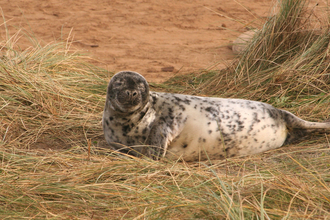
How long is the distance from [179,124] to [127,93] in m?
0.50

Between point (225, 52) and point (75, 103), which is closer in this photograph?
point (75, 103)

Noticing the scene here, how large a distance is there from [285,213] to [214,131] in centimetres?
130

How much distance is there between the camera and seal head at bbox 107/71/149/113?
318 cm

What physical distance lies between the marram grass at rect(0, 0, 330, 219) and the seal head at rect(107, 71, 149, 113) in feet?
1.18

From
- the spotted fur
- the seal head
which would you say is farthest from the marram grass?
the seal head

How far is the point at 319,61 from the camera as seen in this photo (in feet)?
15.4

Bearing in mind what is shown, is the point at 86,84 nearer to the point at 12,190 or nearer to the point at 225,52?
the point at 12,190

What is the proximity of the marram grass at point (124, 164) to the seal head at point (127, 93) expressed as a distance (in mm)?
358

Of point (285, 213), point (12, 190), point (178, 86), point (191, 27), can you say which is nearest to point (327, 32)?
point (178, 86)

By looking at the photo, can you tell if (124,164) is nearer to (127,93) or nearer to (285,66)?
(127,93)

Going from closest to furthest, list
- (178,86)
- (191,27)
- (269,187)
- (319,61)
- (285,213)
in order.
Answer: (285,213)
(269,187)
(319,61)
(178,86)
(191,27)

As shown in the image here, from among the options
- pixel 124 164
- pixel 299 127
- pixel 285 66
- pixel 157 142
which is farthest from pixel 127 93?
pixel 285 66

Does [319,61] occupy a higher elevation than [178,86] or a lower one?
higher

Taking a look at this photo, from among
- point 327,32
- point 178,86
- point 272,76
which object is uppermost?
point 327,32
